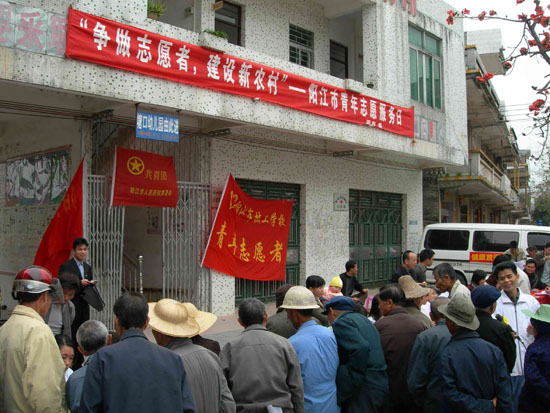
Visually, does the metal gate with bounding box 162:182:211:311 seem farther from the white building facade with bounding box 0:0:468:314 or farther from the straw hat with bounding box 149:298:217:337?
the straw hat with bounding box 149:298:217:337

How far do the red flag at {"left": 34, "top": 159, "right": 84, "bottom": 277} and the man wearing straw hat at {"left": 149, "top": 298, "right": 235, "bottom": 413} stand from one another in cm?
A: 498

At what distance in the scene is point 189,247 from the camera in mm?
9219

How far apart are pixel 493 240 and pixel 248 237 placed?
6706 mm

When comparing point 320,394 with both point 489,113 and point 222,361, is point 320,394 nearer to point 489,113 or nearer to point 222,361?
point 222,361

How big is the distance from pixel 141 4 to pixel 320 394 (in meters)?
6.16

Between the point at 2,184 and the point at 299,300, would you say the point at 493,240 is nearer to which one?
the point at 299,300

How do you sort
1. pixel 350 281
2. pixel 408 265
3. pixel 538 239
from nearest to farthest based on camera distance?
1. pixel 350 281
2. pixel 408 265
3. pixel 538 239

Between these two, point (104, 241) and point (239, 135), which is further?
Result: point (239, 135)

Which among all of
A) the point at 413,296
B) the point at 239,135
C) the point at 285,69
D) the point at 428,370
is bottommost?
the point at 428,370

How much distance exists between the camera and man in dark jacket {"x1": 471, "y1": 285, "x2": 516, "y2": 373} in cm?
360

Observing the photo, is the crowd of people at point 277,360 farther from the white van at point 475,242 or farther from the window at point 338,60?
the window at point 338,60

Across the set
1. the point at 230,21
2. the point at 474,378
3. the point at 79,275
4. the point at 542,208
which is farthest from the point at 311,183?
the point at 542,208

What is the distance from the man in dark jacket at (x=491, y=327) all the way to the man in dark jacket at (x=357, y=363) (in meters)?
0.76

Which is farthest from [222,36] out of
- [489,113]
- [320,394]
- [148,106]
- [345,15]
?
[489,113]
